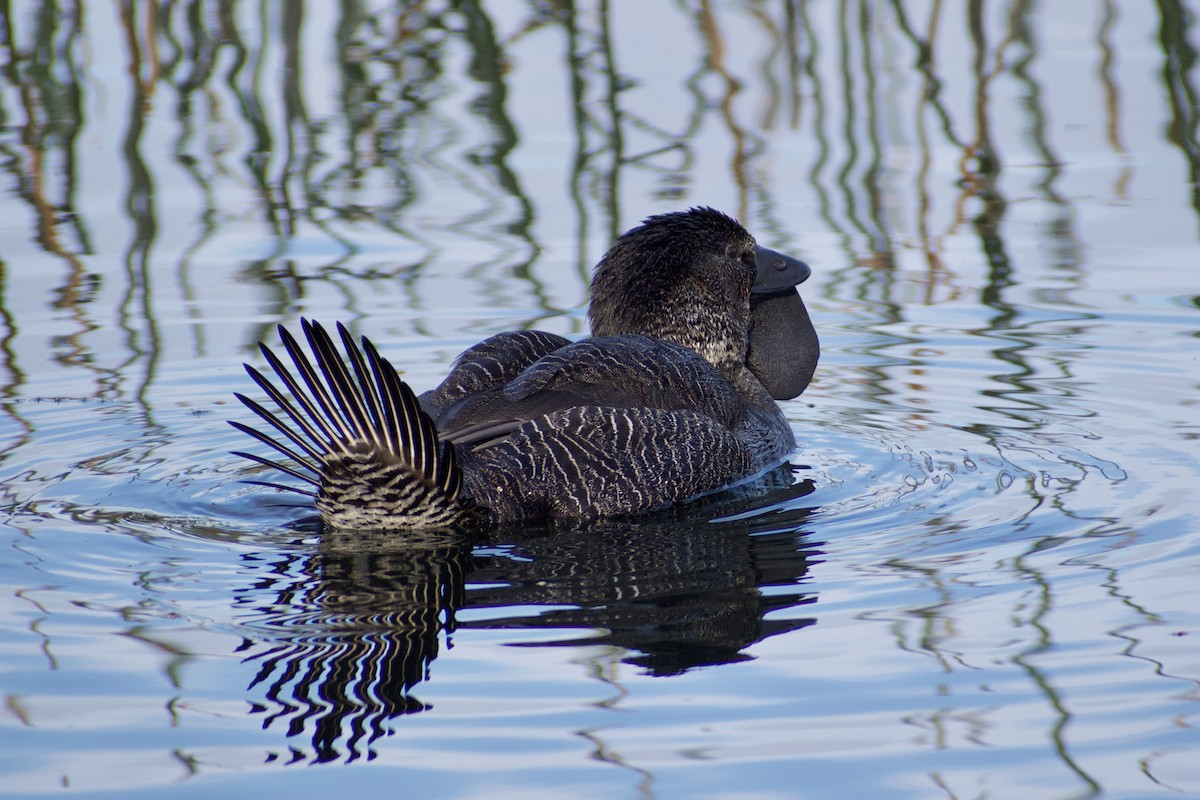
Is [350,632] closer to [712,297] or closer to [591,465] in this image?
[591,465]

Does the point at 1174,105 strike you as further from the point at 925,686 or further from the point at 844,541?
the point at 925,686

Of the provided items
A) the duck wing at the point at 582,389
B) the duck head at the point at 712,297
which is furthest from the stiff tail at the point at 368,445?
the duck head at the point at 712,297

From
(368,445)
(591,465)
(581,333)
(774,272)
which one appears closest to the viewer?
(368,445)

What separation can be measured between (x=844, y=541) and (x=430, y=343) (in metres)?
3.21

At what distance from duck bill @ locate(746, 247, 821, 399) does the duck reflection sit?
1.50 m

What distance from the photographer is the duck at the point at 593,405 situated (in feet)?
18.2

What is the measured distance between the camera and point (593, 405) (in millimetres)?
6285

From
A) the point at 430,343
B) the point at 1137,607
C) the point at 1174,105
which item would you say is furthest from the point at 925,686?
the point at 1174,105

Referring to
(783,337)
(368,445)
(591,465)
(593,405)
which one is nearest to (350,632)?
(368,445)

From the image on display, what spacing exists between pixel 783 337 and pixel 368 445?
278 centimetres

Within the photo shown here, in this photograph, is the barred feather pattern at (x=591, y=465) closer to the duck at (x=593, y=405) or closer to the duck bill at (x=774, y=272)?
the duck at (x=593, y=405)

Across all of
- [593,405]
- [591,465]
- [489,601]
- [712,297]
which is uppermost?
[712,297]

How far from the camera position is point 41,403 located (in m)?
7.45

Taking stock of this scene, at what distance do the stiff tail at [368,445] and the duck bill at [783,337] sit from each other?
233cm
